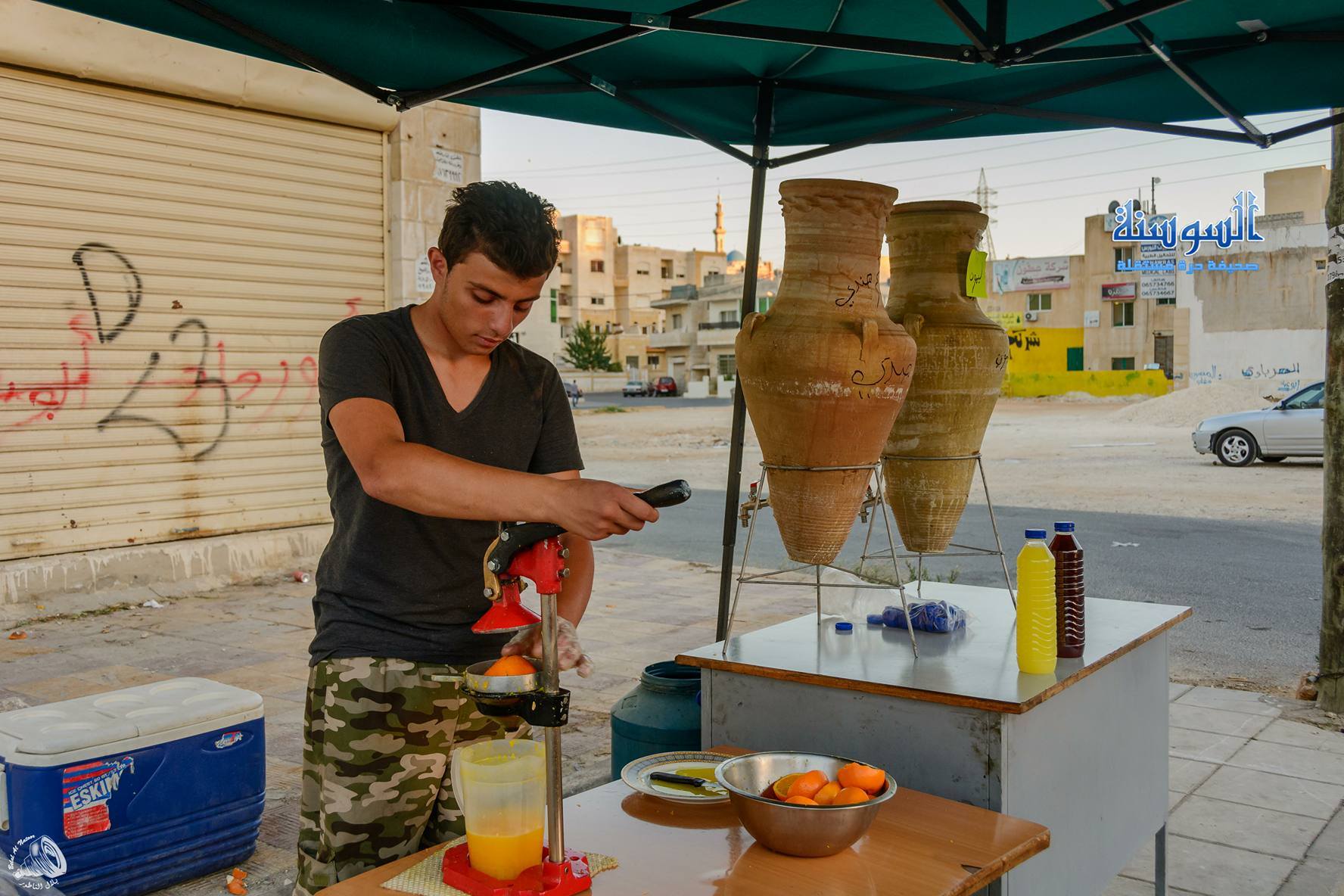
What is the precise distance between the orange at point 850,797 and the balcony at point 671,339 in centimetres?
6321

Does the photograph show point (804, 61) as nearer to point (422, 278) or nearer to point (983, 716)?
point (983, 716)

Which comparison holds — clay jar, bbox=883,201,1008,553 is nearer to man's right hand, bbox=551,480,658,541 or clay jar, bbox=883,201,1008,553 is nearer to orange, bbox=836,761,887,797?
orange, bbox=836,761,887,797

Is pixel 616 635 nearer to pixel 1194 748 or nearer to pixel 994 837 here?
pixel 1194 748

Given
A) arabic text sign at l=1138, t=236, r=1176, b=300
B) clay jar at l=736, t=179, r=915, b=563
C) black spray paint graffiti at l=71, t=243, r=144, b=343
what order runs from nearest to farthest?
clay jar at l=736, t=179, r=915, b=563 → black spray paint graffiti at l=71, t=243, r=144, b=343 → arabic text sign at l=1138, t=236, r=1176, b=300

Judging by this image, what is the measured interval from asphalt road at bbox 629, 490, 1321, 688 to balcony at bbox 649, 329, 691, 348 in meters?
52.0

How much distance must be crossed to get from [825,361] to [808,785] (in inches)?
44.1

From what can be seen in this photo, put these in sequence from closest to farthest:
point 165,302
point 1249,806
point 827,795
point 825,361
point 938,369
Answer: point 827,795, point 825,361, point 938,369, point 1249,806, point 165,302

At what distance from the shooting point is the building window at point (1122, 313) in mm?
42719

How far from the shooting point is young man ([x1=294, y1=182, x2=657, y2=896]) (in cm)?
198

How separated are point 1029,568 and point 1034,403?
4028 cm

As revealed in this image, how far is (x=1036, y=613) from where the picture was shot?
2484 millimetres

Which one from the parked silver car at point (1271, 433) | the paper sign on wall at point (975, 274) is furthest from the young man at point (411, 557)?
the parked silver car at point (1271, 433)

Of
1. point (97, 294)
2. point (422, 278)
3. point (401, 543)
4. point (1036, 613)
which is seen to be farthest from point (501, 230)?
point (422, 278)

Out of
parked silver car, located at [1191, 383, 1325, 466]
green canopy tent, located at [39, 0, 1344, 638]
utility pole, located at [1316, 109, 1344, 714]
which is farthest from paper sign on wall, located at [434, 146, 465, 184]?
parked silver car, located at [1191, 383, 1325, 466]
